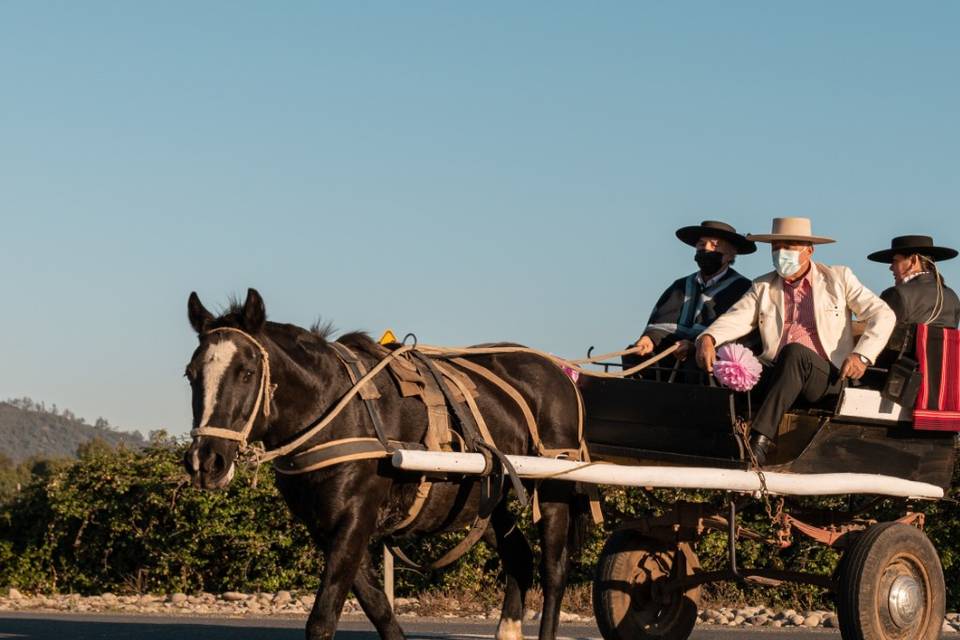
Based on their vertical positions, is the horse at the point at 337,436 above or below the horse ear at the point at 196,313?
below

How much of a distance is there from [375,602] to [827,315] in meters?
3.38

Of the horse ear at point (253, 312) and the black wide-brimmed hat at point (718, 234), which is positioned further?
the black wide-brimmed hat at point (718, 234)

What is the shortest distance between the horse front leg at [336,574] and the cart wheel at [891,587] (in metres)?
2.88

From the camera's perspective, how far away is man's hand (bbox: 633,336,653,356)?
1052cm

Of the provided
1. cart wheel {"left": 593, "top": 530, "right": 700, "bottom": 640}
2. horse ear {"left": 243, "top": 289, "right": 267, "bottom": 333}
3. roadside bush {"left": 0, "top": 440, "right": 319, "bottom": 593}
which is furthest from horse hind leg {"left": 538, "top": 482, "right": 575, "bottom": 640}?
roadside bush {"left": 0, "top": 440, "right": 319, "bottom": 593}

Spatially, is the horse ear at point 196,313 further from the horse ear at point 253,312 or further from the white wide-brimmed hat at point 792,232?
the white wide-brimmed hat at point 792,232

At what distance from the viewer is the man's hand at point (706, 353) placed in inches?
375

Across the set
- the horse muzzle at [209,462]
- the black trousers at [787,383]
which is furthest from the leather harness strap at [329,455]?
the black trousers at [787,383]

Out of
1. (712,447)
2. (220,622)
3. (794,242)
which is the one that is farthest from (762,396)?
(220,622)

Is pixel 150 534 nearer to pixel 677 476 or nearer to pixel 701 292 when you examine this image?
pixel 701 292

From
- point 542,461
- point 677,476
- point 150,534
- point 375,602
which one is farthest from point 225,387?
point 150,534

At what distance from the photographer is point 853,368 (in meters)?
9.22

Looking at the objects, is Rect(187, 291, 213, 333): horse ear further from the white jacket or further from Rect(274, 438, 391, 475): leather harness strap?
the white jacket

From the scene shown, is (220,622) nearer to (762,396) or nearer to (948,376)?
(762,396)
